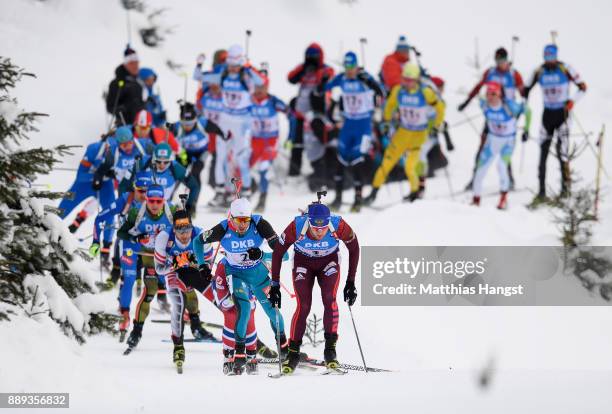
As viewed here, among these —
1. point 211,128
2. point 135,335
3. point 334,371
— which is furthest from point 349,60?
point 334,371

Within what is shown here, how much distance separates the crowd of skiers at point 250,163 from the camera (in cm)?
1109

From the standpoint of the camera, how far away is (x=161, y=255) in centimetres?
1176

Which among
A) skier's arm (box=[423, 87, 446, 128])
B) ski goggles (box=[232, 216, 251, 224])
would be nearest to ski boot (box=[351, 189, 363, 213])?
skier's arm (box=[423, 87, 446, 128])

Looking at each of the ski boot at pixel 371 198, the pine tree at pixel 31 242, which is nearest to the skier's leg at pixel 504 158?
the ski boot at pixel 371 198

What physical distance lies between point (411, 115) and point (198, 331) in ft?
20.2

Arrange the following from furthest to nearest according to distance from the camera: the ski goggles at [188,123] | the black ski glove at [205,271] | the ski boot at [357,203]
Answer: the ski boot at [357,203] < the ski goggles at [188,123] < the black ski glove at [205,271]

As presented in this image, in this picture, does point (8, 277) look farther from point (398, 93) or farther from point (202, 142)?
point (398, 93)

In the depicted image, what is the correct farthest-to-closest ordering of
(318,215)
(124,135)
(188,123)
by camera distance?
(188,123) → (124,135) → (318,215)

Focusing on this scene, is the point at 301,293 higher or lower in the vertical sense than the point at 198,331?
higher

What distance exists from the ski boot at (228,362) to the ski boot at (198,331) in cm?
161

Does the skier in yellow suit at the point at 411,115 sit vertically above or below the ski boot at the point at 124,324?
above

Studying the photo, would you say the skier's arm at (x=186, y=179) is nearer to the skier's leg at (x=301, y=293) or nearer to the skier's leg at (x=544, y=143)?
the skier's leg at (x=301, y=293)

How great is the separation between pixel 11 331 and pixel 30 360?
0.86 ft

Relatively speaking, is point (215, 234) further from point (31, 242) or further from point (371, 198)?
point (371, 198)
